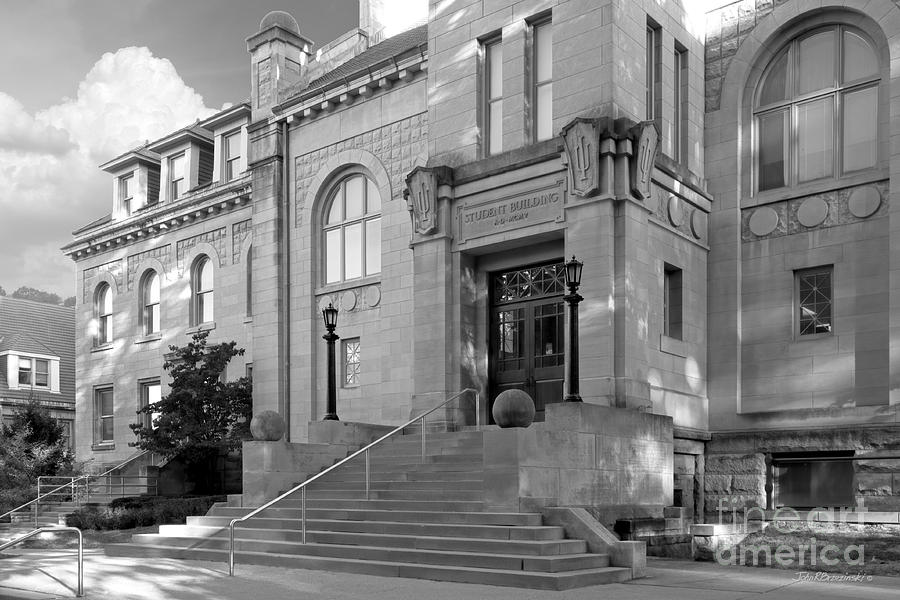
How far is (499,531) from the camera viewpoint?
14.1 m

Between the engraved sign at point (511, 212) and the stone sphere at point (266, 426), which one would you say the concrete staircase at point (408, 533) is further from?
the engraved sign at point (511, 212)

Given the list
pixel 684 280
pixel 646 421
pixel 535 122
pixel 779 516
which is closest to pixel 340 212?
pixel 535 122

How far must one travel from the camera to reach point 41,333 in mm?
50625

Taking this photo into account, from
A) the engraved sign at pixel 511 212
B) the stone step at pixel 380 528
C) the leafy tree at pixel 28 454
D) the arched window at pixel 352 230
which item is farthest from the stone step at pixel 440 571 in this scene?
the leafy tree at pixel 28 454

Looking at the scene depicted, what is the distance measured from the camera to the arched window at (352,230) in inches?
1019

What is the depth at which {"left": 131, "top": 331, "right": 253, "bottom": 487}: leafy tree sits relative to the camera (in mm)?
27594

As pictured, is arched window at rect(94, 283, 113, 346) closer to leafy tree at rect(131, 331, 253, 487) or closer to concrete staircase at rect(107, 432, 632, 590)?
leafy tree at rect(131, 331, 253, 487)

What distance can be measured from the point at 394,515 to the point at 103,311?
25.7 m

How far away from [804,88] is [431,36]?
8.38 metres

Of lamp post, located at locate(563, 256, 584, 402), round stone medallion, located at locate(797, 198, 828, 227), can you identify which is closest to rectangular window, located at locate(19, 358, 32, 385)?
lamp post, located at locate(563, 256, 584, 402)

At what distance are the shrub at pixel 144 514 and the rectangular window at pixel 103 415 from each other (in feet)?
34.9

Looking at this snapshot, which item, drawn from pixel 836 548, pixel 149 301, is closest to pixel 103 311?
pixel 149 301

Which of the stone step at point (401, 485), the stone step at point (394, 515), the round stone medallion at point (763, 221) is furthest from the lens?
the round stone medallion at point (763, 221)

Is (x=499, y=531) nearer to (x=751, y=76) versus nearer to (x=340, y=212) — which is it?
(x=751, y=76)
